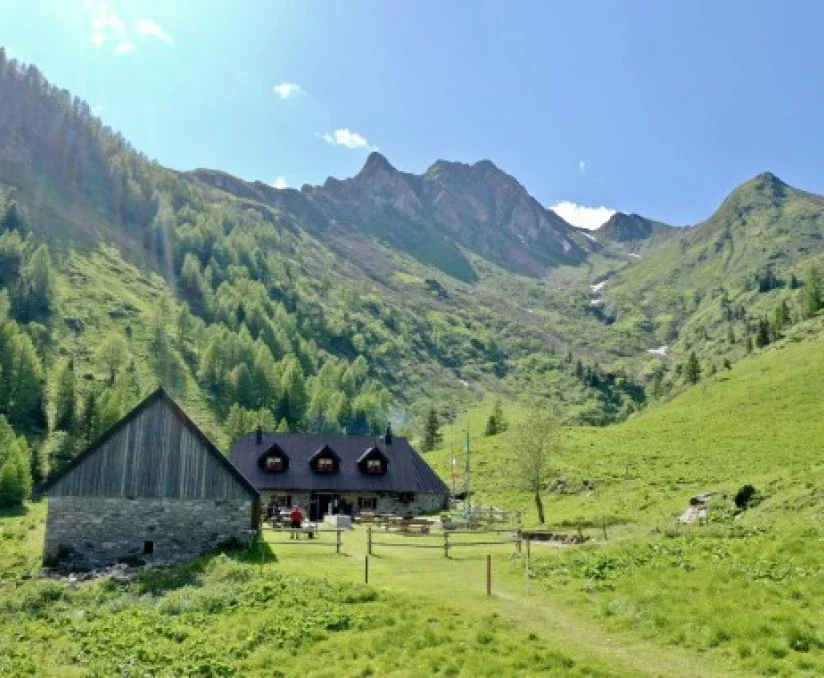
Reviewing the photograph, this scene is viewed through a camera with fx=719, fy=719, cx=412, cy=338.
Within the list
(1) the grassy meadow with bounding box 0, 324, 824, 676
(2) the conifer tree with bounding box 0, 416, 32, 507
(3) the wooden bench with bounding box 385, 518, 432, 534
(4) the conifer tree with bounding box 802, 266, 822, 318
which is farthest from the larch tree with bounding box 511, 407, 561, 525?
(4) the conifer tree with bounding box 802, 266, 822, 318

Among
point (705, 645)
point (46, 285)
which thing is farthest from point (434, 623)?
point (46, 285)

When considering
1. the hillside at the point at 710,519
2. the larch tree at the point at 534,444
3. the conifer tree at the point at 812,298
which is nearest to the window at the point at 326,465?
the hillside at the point at 710,519

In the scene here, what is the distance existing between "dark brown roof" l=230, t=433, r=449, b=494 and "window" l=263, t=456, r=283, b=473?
497mm

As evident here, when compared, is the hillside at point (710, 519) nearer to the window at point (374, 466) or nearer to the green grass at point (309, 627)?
the green grass at point (309, 627)

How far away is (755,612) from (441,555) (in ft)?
69.1

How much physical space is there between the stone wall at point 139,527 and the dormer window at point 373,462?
3232cm

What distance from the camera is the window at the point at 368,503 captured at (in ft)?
232

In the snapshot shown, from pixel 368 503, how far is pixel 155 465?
33873 millimetres

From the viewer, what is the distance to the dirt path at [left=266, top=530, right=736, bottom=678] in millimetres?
18484

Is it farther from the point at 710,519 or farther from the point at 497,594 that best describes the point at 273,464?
the point at 497,594

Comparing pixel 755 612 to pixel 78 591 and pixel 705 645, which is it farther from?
pixel 78 591

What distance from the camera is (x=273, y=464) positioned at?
2827 inches

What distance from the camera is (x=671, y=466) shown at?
238 ft

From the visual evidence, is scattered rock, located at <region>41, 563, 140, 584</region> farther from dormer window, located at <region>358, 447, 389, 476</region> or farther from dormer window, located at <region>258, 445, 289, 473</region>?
dormer window, located at <region>358, 447, 389, 476</region>
